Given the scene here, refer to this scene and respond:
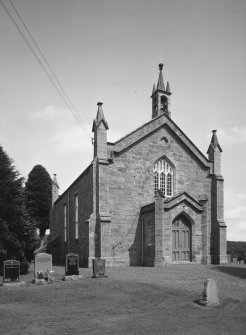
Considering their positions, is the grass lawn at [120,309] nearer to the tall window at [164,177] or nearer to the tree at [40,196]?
the tall window at [164,177]

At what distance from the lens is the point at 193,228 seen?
25141 millimetres

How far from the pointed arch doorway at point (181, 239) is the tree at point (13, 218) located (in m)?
10.5

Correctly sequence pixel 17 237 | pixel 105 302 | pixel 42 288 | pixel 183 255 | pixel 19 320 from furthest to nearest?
pixel 183 255 < pixel 17 237 < pixel 42 288 < pixel 105 302 < pixel 19 320

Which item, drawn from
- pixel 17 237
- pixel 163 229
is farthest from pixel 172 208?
pixel 17 237

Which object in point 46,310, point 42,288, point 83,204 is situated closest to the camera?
point 46,310

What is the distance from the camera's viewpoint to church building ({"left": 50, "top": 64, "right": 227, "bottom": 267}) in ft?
76.4

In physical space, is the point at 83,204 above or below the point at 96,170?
below

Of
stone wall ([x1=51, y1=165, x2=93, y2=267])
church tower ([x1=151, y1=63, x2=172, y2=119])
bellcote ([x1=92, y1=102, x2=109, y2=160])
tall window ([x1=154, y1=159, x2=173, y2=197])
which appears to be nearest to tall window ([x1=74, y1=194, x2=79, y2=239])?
stone wall ([x1=51, y1=165, x2=93, y2=267])

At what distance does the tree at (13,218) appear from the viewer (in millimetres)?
18922

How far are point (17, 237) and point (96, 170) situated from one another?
7527mm

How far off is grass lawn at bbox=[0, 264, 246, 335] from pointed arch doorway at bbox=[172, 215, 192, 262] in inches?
390

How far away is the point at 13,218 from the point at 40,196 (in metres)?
38.2

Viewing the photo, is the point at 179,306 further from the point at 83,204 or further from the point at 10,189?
the point at 83,204

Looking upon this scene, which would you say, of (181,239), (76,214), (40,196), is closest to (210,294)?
(181,239)
